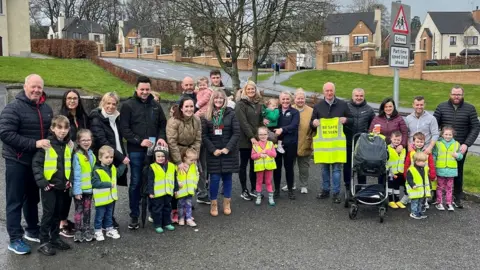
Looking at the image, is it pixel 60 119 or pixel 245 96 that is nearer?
pixel 60 119

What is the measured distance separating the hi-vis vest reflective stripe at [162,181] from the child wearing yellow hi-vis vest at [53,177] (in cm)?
114

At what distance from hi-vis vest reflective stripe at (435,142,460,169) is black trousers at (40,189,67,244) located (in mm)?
5587

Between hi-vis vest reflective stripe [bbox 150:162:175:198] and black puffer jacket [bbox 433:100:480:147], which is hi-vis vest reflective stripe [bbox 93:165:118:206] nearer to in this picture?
hi-vis vest reflective stripe [bbox 150:162:175:198]

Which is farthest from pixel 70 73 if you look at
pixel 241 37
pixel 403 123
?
pixel 403 123

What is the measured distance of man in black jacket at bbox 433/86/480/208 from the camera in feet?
24.2

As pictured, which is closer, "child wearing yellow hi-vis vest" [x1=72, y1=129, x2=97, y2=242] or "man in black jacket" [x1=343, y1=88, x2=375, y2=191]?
"child wearing yellow hi-vis vest" [x1=72, y1=129, x2=97, y2=242]

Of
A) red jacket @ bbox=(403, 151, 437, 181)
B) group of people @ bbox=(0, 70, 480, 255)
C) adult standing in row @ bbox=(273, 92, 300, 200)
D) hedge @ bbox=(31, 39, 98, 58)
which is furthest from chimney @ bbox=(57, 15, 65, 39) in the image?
red jacket @ bbox=(403, 151, 437, 181)

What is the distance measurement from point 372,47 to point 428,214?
3241 cm

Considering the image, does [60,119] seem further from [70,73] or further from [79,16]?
[79,16]

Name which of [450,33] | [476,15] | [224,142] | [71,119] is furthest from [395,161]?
[476,15]

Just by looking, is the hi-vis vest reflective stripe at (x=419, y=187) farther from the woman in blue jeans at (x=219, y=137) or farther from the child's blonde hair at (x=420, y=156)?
the woman in blue jeans at (x=219, y=137)

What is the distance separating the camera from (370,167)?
6.87 meters

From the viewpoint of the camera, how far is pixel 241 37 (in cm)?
2058

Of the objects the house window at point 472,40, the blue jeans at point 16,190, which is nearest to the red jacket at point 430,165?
the blue jeans at point 16,190
